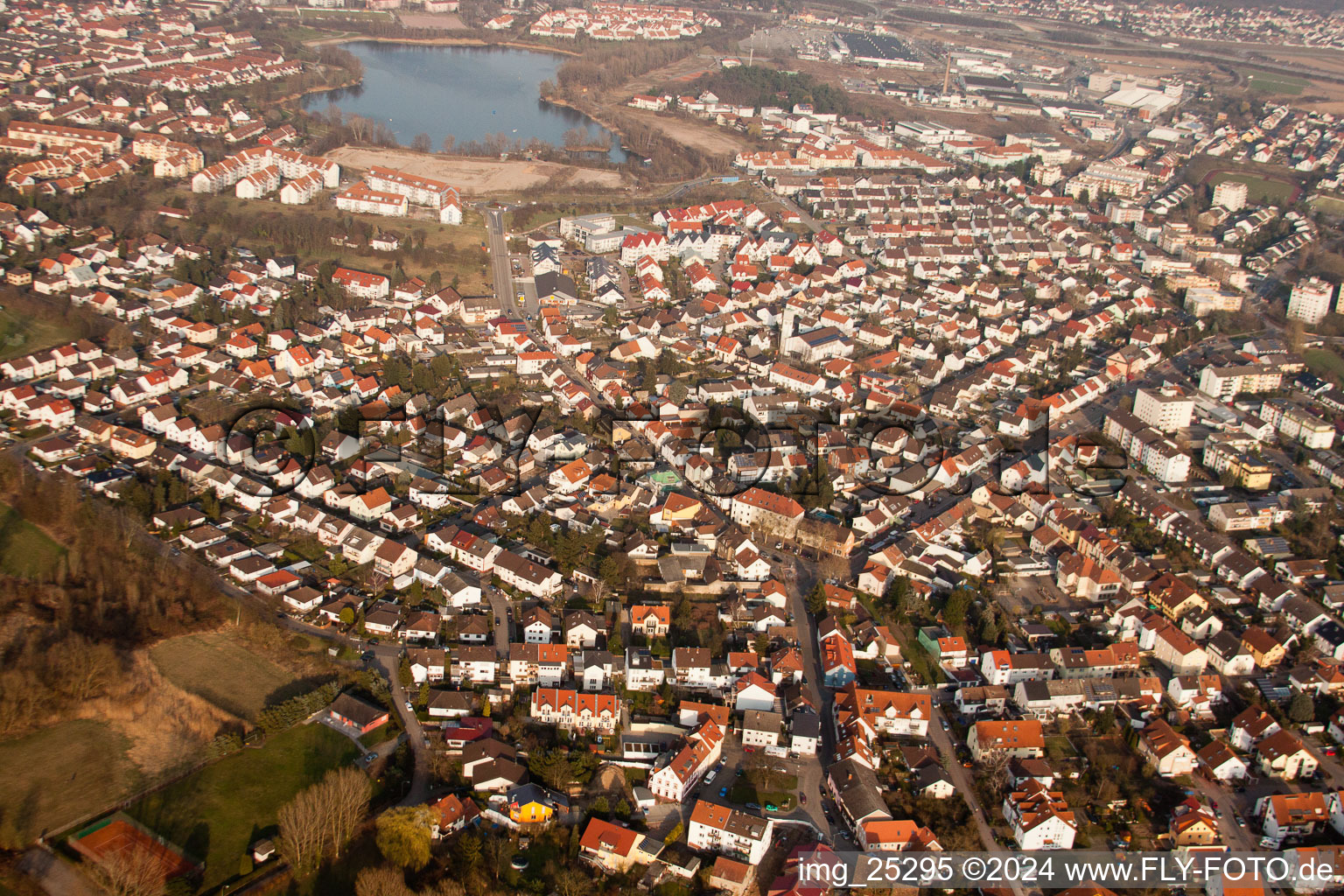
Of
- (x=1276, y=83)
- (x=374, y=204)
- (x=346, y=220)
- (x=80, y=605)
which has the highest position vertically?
(x=1276, y=83)

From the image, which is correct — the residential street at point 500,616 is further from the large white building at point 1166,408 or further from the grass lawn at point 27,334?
the large white building at point 1166,408

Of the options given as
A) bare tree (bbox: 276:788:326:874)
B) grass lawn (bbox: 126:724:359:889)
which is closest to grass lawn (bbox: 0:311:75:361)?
grass lawn (bbox: 126:724:359:889)

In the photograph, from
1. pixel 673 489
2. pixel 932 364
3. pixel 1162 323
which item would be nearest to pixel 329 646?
pixel 673 489

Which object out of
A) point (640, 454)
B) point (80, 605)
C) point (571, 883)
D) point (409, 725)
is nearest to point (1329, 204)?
point (640, 454)

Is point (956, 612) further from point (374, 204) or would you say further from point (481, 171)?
point (481, 171)

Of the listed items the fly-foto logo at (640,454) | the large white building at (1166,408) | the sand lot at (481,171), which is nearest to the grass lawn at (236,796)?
the fly-foto logo at (640,454)

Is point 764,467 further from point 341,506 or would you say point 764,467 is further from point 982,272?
point 982,272

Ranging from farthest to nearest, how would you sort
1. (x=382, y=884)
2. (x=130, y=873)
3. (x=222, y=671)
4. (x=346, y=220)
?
1. (x=346, y=220)
2. (x=222, y=671)
3. (x=382, y=884)
4. (x=130, y=873)
